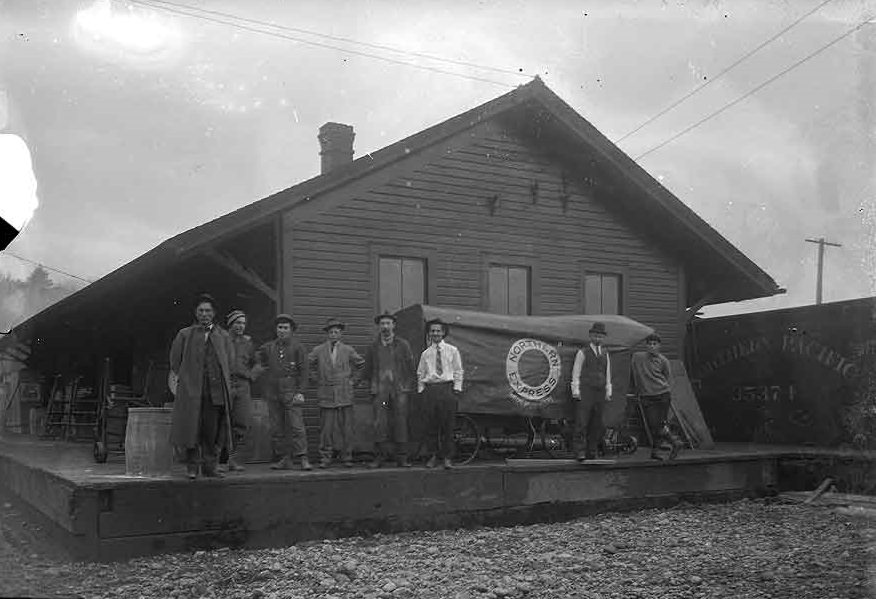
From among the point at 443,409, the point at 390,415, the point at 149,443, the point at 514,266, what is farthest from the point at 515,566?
the point at 514,266

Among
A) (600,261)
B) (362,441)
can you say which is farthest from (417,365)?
(600,261)

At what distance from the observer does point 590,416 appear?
9680mm

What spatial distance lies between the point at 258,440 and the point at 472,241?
14.5ft

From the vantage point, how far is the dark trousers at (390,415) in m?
8.69

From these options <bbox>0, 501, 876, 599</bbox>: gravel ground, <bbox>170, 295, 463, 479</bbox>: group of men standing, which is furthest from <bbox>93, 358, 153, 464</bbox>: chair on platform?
<bbox>170, 295, 463, 479</bbox>: group of men standing

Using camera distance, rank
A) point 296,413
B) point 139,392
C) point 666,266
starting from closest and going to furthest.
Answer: point 296,413
point 666,266
point 139,392

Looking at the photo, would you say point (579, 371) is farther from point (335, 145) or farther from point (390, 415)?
point (335, 145)

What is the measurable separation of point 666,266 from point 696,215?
119 centimetres

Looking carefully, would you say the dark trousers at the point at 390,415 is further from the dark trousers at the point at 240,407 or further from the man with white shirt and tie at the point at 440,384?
the dark trousers at the point at 240,407

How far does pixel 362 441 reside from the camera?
30.7ft

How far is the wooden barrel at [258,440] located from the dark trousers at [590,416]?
11.3 ft

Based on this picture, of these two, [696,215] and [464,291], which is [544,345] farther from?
[696,215]

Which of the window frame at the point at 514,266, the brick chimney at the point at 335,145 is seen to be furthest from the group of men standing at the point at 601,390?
the brick chimney at the point at 335,145

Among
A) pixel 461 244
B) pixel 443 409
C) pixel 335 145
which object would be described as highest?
pixel 335 145
